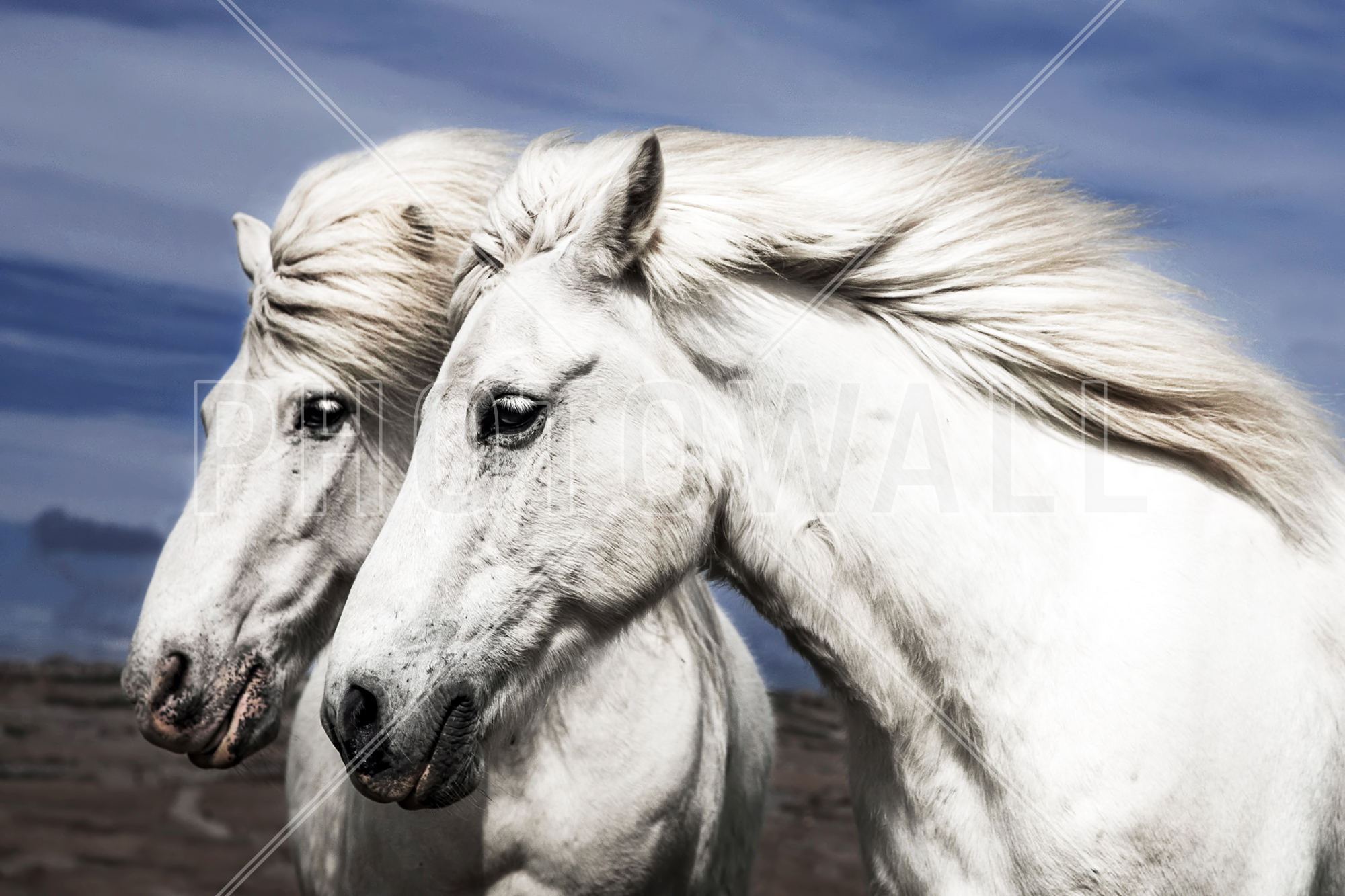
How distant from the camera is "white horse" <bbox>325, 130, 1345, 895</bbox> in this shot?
1.74m

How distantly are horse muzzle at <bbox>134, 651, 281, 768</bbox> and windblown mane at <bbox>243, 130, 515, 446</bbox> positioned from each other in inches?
31.0

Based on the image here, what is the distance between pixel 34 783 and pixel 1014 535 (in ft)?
33.8

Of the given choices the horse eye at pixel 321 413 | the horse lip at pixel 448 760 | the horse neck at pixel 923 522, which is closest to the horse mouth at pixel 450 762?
the horse lip at pixel 448 760

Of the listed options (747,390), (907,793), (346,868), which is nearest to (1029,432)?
(747,390)

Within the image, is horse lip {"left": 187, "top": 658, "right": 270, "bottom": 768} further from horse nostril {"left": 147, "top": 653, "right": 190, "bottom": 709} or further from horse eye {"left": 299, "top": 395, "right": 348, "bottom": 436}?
horse eye {"left": 299, "top": 395, "right": 348, "bottom": 436}

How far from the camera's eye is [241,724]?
2.62 m

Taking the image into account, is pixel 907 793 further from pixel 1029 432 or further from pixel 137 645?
pixel 137 645

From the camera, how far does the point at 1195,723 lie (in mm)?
1693

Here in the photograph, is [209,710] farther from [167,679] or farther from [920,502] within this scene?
[920,502]

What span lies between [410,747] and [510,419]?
2.11 feet

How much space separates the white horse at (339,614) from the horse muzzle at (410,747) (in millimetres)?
454

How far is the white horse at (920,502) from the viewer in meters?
1.74

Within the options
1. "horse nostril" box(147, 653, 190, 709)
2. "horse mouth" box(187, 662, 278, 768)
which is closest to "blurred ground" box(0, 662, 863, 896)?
"horse mouth" box(187, 662, 278, 768)

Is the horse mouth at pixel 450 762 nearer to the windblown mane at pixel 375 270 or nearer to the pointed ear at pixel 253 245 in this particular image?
the windblown mane at pixel 375 270
